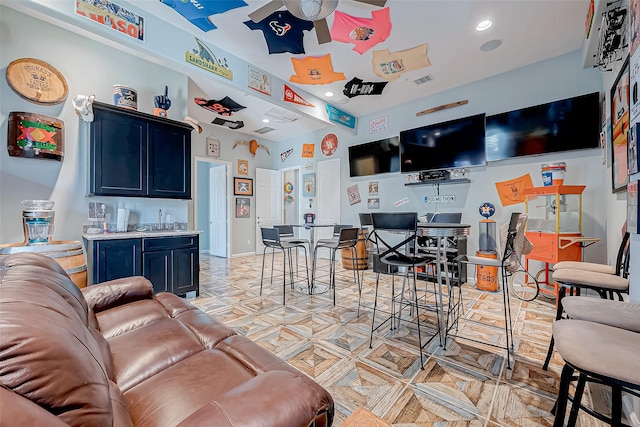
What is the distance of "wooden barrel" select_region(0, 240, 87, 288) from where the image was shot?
7.02ft

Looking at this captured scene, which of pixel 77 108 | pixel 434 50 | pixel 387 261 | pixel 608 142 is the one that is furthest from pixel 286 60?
pixel 608 142

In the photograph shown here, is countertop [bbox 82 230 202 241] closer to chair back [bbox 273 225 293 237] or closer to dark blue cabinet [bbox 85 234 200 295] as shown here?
dark blue cabinet [bbox 85 234 200 295]

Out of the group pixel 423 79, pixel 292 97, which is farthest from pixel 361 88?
pixel 292 97

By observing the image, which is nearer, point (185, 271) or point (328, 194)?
point (185, 271)

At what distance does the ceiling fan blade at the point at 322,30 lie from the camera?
2.62 metres

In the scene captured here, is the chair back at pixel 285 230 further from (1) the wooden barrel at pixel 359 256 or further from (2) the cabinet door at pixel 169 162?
(1) the wooden barrel at pixel 359 256

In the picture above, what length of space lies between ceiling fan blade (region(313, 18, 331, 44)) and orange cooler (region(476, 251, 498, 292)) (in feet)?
11.2

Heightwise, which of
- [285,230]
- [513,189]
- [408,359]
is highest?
[513,189]

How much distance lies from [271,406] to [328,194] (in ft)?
18.8

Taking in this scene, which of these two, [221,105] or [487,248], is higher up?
[221,105]

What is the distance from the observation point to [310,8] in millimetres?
2240

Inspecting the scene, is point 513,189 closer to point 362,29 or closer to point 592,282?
point 592,282

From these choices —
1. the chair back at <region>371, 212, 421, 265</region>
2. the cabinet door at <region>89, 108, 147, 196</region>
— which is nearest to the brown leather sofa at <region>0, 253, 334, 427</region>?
the chair back at <region>371, 212, 421, 265</region>

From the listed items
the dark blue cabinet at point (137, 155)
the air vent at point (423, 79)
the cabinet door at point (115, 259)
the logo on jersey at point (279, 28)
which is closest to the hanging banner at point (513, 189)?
the air vent at point (423, 79)
